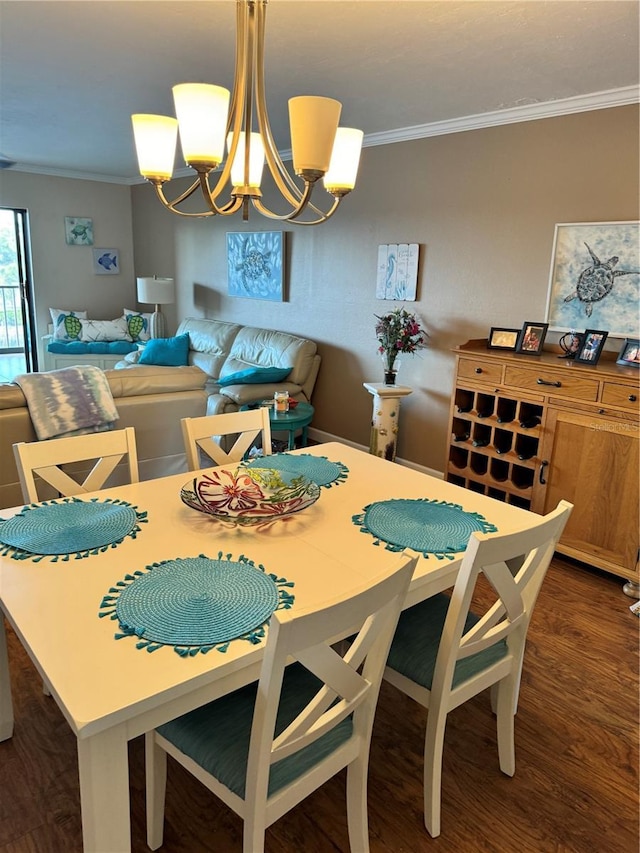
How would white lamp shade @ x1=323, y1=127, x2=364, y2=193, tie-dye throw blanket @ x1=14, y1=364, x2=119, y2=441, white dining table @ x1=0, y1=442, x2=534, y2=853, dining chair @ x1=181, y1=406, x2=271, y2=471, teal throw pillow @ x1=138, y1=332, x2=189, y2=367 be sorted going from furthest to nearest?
1. teal throw pillow @ x1=138, y1=332, x2=189, y2=367
2. tie-dye throw blanket @ x1=14, y1=364, x2=119, y2=441
3. dining chair @ x1=181, y1=406, x2=271, y2=471
4. white lamp shade @ x1=323, y1=127, x2=364, y2=193
5. white dining table @ x1=0, y1=442, x2=534, y2=853

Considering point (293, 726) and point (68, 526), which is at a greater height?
point (68, 526)

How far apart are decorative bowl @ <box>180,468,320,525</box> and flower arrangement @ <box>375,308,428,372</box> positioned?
83.5 inches

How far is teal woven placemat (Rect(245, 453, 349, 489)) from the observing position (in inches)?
84.2

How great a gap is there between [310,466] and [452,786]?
1148 millimetres

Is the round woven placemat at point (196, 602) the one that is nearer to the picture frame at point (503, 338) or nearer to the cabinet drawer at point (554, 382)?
the cabinet drawer at point (554, 382)

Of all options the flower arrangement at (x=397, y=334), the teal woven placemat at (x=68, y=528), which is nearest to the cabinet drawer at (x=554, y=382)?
the flower arrangement at (x=397, y=334)

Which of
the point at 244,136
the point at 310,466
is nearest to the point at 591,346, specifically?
the point at 310,466

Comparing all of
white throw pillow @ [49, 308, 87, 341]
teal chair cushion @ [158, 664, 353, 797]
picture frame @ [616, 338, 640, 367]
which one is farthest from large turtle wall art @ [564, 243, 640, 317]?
white throw pillow @ [49, 308, 87, 341]

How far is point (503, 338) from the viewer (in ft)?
11.4

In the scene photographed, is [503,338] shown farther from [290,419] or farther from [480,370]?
[290,419]

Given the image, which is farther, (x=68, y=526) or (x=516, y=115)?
(x=516, y=115)

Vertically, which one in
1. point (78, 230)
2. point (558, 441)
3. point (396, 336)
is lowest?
point (558, 441)

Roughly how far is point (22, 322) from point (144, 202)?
2.10 metres

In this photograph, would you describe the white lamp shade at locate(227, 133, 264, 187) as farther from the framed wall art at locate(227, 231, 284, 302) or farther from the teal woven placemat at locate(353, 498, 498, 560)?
the framed wall art at locate(227, 231, 284, 302)
